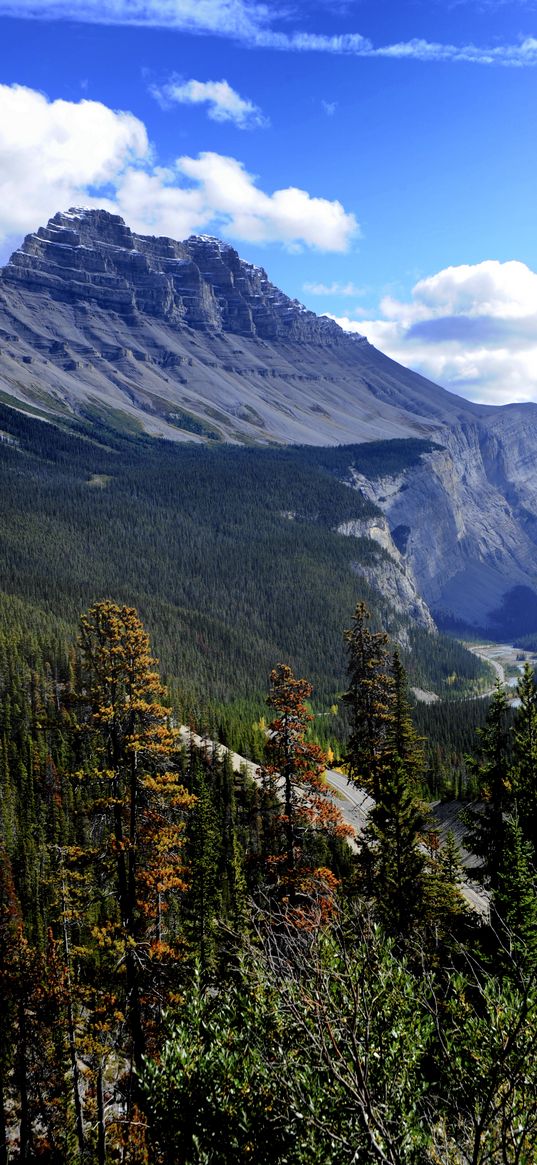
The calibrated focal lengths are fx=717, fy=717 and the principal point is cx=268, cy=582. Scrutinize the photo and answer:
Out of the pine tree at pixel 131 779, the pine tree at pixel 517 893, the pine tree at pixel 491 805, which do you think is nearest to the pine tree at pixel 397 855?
the pine tree at pixel 491 805

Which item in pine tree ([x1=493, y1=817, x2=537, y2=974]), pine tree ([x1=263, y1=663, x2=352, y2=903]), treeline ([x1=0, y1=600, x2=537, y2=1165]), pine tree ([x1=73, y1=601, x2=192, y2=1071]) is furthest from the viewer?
pine tree ([x1=263, y1=663, x2=352, y2=903])

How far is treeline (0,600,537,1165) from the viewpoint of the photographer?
39.8 ft

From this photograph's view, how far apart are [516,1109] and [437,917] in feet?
56.7

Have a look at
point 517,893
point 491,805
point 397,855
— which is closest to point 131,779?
point 397,855

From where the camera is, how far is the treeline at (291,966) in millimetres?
12133

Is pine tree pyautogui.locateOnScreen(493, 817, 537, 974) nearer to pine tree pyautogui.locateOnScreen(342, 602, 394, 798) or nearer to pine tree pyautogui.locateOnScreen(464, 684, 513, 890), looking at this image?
pine tree pyautogui.locateOnScreen(464, 684, 513, 890)

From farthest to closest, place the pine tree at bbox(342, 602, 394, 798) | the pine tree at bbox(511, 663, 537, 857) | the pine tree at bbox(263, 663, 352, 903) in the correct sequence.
→ the pine tree at bbox(342, 602, 394, 798) → the pine tree at bbox(511, 663, 537, 857) → the pine tree at bbox(263, 663, 352, 903)

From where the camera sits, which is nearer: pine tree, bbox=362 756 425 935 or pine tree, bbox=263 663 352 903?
pine tree, bbox=263 663 352 903

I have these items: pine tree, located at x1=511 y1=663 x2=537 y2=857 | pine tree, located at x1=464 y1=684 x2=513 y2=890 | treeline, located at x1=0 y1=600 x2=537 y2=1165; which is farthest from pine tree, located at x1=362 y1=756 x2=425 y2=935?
pine tree, located at x1=511 y1=663 x2=537 y2=857

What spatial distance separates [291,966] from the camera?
41.7 ft

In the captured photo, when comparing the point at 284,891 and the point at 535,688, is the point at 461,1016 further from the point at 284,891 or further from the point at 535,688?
the point at 535,688

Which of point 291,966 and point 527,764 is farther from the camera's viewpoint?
point 527,764

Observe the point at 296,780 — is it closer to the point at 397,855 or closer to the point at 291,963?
the point at 397,855

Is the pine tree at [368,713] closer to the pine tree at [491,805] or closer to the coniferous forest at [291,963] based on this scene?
the coniferous forest at [291,963]
